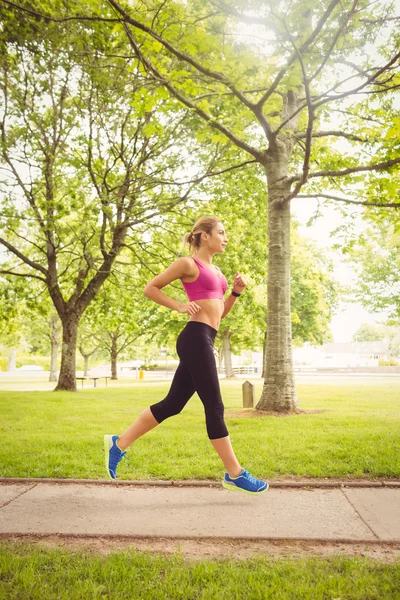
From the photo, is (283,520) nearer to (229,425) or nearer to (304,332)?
(229,425)

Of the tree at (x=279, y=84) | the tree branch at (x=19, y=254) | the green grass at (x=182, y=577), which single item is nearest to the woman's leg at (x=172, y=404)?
the green grass at (x=182, y=577)

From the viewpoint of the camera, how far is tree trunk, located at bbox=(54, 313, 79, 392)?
1852cm

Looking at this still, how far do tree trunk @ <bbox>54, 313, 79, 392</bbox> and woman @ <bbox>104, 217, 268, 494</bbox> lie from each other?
15.2 m

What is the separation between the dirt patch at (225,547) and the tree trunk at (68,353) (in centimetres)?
1582

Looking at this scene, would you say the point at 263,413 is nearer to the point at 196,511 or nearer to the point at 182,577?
the point at 196,511

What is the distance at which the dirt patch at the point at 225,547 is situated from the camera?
113 inches

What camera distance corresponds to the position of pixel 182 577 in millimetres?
2531

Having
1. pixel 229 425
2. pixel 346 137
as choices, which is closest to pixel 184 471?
pixel 229 425

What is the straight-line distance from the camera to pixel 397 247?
3172 cm

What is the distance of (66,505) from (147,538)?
3.33 feet

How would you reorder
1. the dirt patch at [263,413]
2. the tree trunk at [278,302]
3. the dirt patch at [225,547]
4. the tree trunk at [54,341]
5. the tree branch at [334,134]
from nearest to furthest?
1. the dirt patch at [225,547]
2. the dirt patch at [263,413]
3. the tree trunk at [278,302]
4. the tree branch at [334,134]
5. the tree trunk at [54,341]

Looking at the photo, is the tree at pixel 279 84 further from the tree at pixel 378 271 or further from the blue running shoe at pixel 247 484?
the tree at pixel 378 271

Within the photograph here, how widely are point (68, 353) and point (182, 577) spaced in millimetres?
16800

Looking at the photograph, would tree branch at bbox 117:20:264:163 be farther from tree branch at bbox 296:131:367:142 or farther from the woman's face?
the woman's face
